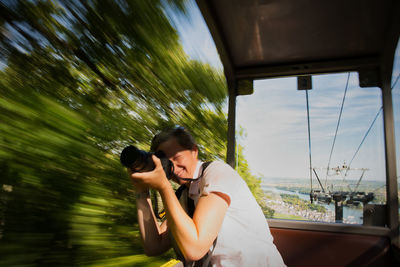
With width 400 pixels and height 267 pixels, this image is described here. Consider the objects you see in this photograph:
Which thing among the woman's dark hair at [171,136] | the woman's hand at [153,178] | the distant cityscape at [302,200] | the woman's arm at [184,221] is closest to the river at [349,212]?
the distant cityscape at [302,200]

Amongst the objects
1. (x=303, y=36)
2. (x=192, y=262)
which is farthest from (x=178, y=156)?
(x=303, y=36)

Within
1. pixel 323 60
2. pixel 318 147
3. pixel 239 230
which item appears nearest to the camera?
pixel 239 230

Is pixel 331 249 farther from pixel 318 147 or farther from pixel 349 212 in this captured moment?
pixel 318 147

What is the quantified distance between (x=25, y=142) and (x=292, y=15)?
7.67 feet

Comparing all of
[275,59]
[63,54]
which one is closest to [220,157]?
[275,59]

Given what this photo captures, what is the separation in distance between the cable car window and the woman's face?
2.12 meters

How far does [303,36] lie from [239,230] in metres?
2.10

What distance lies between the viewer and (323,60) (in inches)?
123

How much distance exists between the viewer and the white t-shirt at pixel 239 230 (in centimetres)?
136

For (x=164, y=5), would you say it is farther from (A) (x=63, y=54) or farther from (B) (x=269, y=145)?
(B) (x=269, y=145)

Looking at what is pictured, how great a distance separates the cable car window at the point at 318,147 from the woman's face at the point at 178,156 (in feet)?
6.96

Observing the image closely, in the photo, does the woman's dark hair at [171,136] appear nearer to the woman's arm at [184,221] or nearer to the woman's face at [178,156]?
the woman's face at [178,156]

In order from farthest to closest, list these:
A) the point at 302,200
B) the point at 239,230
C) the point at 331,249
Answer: the point at 302,200 < the point at 331,249 < the point at 239,230

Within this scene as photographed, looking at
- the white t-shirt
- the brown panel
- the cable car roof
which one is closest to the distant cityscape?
the brown panel
